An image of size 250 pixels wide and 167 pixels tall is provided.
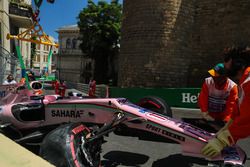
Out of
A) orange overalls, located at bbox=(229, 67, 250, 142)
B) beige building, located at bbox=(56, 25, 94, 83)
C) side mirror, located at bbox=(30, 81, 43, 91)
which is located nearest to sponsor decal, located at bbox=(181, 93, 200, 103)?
side mirror, located at bbox=(30, 81, 43, 91)

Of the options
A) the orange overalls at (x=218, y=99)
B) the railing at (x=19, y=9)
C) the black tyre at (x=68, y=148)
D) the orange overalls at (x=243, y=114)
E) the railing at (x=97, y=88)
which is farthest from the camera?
the railing at (x=19, y=9)

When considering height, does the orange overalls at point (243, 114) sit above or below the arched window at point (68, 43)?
below

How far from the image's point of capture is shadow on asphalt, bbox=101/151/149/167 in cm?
379

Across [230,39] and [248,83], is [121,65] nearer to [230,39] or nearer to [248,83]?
[230,39]

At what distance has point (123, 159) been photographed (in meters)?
4.01

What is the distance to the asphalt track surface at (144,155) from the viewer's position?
3.80 meters

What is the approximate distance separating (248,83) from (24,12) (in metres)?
22.1

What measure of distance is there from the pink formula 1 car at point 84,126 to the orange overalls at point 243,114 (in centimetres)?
35

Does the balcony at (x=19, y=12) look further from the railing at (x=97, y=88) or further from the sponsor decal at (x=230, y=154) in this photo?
the sponsor decal at (x=230, y=154)

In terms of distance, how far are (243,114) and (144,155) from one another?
2.48 metres

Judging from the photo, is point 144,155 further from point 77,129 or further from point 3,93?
point 3,93

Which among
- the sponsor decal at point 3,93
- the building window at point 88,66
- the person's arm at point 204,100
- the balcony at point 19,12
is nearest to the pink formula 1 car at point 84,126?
the person's arm at point 204,100

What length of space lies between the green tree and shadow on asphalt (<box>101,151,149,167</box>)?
30.2 m

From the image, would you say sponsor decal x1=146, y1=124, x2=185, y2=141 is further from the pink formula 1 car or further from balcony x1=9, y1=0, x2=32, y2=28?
Answer: balcony x1=9, y1=0, x2=32, y2=28
